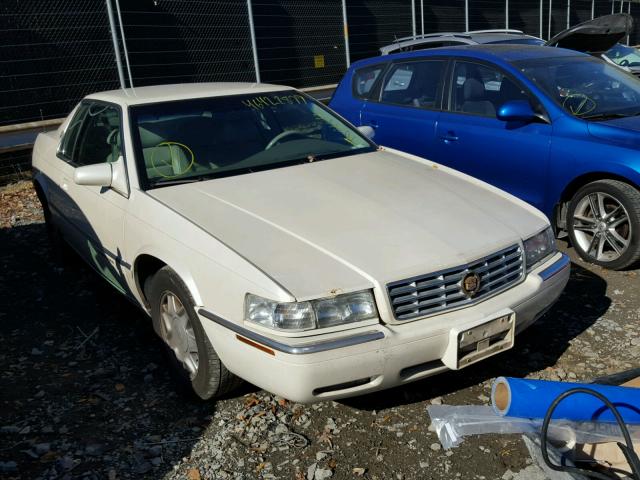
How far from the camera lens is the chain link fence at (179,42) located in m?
9.36

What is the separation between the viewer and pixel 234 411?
10.4ft

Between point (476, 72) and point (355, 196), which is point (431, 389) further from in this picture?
point (476, 72)

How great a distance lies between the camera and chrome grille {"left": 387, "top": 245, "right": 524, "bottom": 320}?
2.71 metres

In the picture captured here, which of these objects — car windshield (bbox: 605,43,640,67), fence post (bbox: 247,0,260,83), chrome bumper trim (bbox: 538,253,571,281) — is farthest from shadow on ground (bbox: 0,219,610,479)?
car windshield (bbox: 605,43,640,67)

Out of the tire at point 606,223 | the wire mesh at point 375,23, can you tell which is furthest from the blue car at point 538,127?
the wire mesh at point 375,23

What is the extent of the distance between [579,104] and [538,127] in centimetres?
39

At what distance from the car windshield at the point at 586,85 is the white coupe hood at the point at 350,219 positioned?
5.15 ft

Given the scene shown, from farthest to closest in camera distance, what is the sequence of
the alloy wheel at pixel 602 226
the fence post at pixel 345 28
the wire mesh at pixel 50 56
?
the fence post at pixel 345 28 → the wire mesh at pixel 50 56 → the alloy wheel at pixel 602 226

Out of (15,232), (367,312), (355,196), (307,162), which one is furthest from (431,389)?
(15,232)

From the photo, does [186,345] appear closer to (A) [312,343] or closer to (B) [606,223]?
(A) [312,343]

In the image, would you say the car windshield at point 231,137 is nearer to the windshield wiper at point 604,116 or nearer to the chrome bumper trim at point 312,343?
the chrome bumper trim at point 312,343

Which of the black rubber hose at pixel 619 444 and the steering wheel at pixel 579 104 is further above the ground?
the steering wheel at pixel 579 104

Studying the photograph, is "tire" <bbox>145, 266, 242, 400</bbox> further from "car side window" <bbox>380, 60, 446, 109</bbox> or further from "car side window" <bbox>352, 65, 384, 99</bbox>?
"car side window" <bbox>352, 65, 384, 99</bbox>

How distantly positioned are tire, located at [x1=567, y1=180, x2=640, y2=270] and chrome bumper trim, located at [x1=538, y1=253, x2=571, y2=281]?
132cm
